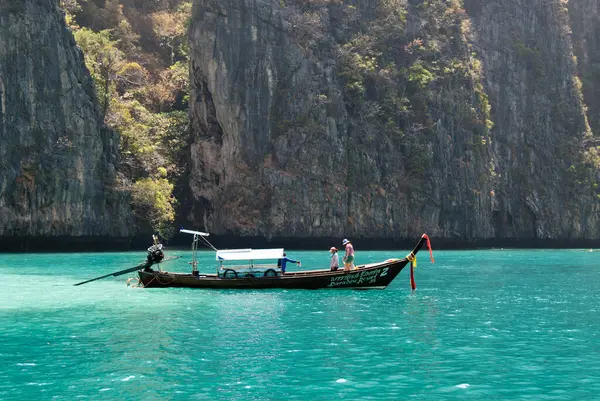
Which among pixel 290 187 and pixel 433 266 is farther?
pixel 290 187

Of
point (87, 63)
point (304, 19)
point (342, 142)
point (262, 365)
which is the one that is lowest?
point (262, 365)

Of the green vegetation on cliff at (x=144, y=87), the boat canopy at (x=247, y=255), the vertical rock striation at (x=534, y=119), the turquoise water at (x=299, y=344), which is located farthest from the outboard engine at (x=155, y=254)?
the vertical rock striation at (x=534, y=119)

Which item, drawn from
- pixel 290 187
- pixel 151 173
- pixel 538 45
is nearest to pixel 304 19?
pixel 290 187

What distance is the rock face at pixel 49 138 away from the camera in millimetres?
56688

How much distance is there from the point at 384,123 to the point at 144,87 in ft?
80.4

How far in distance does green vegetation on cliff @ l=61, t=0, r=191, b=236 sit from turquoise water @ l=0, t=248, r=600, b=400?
1334 inches

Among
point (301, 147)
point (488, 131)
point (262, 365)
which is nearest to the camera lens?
point (262, 365)

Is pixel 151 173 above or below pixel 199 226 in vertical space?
above

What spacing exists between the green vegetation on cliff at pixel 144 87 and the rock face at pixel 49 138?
9.53ft

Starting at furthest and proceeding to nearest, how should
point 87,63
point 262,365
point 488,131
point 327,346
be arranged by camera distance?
1. point 488,131
2. point 87,63
3. point 327,346
4. point 262,365

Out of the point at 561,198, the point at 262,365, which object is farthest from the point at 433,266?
the point at 561,198

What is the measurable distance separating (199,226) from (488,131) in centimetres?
3316

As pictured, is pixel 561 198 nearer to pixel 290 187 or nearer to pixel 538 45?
pixel 538 45

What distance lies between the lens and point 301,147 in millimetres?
69375
